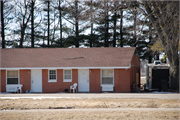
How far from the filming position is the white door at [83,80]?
23156mm

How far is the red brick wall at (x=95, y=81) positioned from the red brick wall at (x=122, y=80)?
158 centimetres

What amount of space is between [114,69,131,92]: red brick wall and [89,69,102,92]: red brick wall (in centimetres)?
158

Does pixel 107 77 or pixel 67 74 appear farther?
pixel 67 74

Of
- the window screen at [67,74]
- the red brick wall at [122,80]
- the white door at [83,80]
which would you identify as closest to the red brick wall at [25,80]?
the window screen at [67,74]

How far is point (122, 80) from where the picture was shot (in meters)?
22.6

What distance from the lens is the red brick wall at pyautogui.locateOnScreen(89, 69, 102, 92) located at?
22969mm

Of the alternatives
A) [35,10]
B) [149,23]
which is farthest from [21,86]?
[35,10]

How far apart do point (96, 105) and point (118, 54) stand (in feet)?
38.4

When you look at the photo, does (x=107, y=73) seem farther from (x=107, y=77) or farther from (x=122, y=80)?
(x=122, y=80)

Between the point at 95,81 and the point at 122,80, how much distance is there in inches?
104

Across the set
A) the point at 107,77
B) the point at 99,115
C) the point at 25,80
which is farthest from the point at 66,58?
the point at 99,115

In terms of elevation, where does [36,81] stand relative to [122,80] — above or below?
below

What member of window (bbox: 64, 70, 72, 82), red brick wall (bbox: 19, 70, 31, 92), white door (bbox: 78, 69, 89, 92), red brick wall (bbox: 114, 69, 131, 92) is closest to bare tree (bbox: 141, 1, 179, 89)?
red brick wall (bbox: 114, 69, 131, 92)

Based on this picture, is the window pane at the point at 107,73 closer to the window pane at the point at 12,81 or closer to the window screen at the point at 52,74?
the window screen at the point at 52,74
